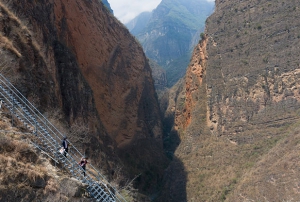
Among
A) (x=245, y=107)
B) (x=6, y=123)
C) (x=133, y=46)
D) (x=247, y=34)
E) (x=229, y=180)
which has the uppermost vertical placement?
(x=133, y=46)

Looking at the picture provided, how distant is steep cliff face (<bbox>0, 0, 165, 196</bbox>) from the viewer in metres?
17.7

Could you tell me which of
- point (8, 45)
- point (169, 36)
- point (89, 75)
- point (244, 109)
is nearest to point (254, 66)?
point (244, 109)

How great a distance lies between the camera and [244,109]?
3488 centimetres

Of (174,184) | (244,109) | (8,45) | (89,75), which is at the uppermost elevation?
(8,45)

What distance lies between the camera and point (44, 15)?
24391mm

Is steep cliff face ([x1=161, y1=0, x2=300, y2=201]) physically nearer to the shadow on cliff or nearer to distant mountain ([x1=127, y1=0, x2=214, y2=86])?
the shadow on cliff

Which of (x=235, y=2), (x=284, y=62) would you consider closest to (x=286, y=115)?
(x=284, y=62)

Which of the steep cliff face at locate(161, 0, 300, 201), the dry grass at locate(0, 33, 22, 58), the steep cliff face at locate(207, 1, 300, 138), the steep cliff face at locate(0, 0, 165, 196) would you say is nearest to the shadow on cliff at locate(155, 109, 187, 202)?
the steep cliff face at locate(161, 0, 300, 201)

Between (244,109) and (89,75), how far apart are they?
1918cm

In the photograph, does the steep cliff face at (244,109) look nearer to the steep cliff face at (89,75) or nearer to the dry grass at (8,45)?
the steep cliff face at (89,75)

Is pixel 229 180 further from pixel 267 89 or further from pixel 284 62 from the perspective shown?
pixel 284 62

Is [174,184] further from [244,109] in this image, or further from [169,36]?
[169,36]

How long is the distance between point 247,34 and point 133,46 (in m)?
20.2

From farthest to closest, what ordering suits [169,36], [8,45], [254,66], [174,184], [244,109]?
1. [169,36]
2. [254,66]
3. [244,109]
4. [174,184]
5. [8,45]
